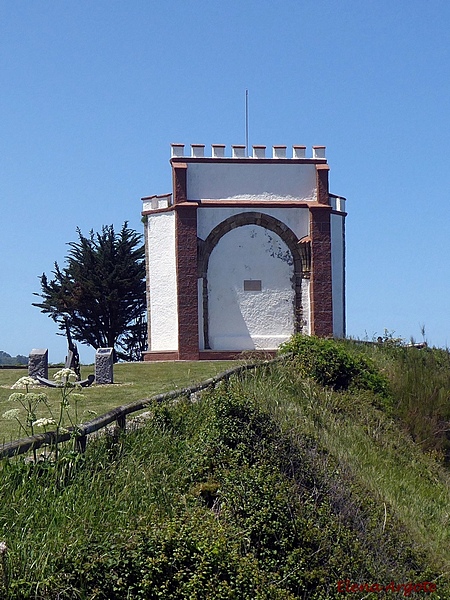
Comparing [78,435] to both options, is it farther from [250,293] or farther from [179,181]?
[250,293]

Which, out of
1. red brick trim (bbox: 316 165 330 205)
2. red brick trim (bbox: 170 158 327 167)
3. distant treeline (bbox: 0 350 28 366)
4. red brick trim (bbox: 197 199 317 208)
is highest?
red brick trim (bbox: 170 158 327 167)

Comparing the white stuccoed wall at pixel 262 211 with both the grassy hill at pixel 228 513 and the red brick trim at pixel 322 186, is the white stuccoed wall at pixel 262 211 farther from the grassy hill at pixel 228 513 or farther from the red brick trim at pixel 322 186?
the grassy hill at pixel 228 513

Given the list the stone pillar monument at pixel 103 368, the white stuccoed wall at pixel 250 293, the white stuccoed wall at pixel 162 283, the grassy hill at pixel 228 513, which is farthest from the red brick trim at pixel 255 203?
the grassy hill at pixel 228 513

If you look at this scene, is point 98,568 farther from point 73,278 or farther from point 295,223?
point 73,278

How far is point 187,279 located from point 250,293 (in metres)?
2.20

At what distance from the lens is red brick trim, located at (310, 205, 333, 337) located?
25.5 m

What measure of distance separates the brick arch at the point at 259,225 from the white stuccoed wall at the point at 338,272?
121 centimetres

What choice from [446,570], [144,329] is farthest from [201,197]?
[446,570]

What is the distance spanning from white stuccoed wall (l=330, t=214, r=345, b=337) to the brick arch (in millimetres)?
1214

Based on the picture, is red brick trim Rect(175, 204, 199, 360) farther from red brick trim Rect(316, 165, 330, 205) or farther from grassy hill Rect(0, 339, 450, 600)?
grassy hill Rect(0, 339, 450, 600)

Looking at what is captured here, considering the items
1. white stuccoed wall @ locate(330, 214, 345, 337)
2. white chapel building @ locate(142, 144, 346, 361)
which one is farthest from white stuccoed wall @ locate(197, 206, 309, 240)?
white stuccoed wall @ locate(330, 214, 345, 337)

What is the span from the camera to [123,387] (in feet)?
50.2

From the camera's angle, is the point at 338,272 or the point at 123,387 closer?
the point at 123,387

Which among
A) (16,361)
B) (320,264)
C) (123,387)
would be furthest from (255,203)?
(16,361)
